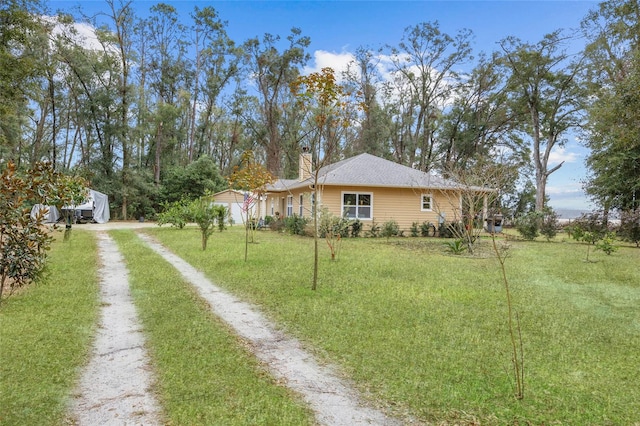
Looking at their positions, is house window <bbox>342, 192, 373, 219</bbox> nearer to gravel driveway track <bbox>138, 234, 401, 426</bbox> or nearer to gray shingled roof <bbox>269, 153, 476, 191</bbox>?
gray shingled roof <bbox>269, 153, 476, 191</bbox>

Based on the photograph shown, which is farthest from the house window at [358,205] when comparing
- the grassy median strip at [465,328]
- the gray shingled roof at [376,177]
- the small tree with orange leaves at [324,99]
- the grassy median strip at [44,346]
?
the grassy median strip at [44,346]

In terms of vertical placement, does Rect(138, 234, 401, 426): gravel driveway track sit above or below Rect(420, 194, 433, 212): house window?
below

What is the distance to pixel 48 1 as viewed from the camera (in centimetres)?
2531

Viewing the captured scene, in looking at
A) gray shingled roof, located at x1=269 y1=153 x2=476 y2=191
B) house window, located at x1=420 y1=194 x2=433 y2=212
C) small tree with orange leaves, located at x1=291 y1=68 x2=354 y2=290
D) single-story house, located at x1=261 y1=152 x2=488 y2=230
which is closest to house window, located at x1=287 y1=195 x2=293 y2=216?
single-story house, located at x1=261 y1=152 x2=488 y2=230

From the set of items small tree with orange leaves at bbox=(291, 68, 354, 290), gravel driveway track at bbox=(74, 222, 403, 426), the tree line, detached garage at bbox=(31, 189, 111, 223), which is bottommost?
gravel driveway track at bbox=(74, 222, 403, 426)

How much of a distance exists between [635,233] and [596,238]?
3102 millimetres

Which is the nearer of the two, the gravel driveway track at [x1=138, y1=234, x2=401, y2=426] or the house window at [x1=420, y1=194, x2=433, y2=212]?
the gravel driveway track at [x1=138, y1=234, x2=401, y2=426]

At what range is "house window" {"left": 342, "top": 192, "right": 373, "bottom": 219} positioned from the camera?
19083 millimetres

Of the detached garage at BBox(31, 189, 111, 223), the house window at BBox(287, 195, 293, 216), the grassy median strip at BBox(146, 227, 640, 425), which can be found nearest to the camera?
the grassy median strip at BBox(146, 227, 640, 425)

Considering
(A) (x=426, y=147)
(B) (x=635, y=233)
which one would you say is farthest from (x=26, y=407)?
(A) (x=426, y=147)

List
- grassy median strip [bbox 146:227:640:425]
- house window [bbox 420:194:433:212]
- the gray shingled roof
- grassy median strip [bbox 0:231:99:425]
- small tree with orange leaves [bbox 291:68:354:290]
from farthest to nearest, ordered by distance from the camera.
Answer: house window [bbox 420:194:433:212]
the gray shingled roof
small tree with orange leaves [bbox 291:68:354:290]
grassy median strip [bbox 146:227:640:425]
grassy median strip [bbox 0:231:99:425]

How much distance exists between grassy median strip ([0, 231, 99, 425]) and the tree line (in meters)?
21.3

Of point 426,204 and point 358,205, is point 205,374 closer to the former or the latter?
point 358,205

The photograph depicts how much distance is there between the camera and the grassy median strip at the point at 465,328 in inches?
131
